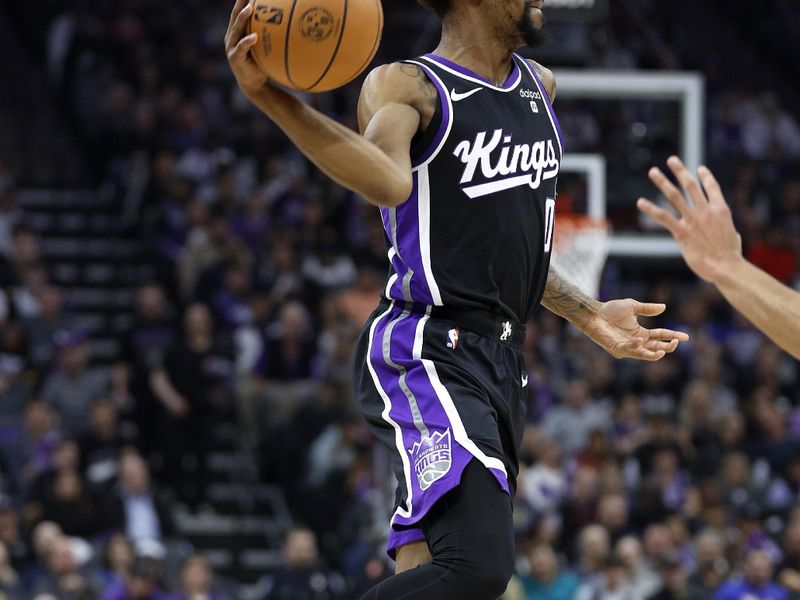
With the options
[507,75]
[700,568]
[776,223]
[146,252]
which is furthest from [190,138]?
[507,75]

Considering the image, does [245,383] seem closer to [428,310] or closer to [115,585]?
[115,585]

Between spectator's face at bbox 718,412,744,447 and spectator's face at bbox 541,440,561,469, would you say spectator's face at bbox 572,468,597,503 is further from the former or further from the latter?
spectator's face at bbox 718,412,744,447

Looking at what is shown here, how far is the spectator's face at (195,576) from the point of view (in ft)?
36.2

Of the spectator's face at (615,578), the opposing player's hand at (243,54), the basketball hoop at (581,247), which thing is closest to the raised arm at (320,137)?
the opposing player's hand at (243,54)

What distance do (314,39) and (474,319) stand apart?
1039 mm

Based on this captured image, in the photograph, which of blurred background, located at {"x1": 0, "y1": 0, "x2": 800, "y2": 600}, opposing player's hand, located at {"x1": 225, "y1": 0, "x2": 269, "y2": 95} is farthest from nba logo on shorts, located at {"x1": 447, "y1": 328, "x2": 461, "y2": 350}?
blurred background, located at {"x1": 0, "y1": 0, "x2": 800, "y2": 600}

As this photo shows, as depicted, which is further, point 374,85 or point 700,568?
point 700,568

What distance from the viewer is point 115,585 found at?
1085cm

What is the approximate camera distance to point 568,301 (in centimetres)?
509

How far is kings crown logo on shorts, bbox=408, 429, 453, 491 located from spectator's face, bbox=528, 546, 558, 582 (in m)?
7.50

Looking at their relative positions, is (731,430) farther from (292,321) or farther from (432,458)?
(432,458)

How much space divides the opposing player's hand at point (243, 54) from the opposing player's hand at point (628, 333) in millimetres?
1613

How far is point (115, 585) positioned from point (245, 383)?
10.6ft

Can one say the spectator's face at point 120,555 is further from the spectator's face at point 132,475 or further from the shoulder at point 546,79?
the shoulder at point 546,79
